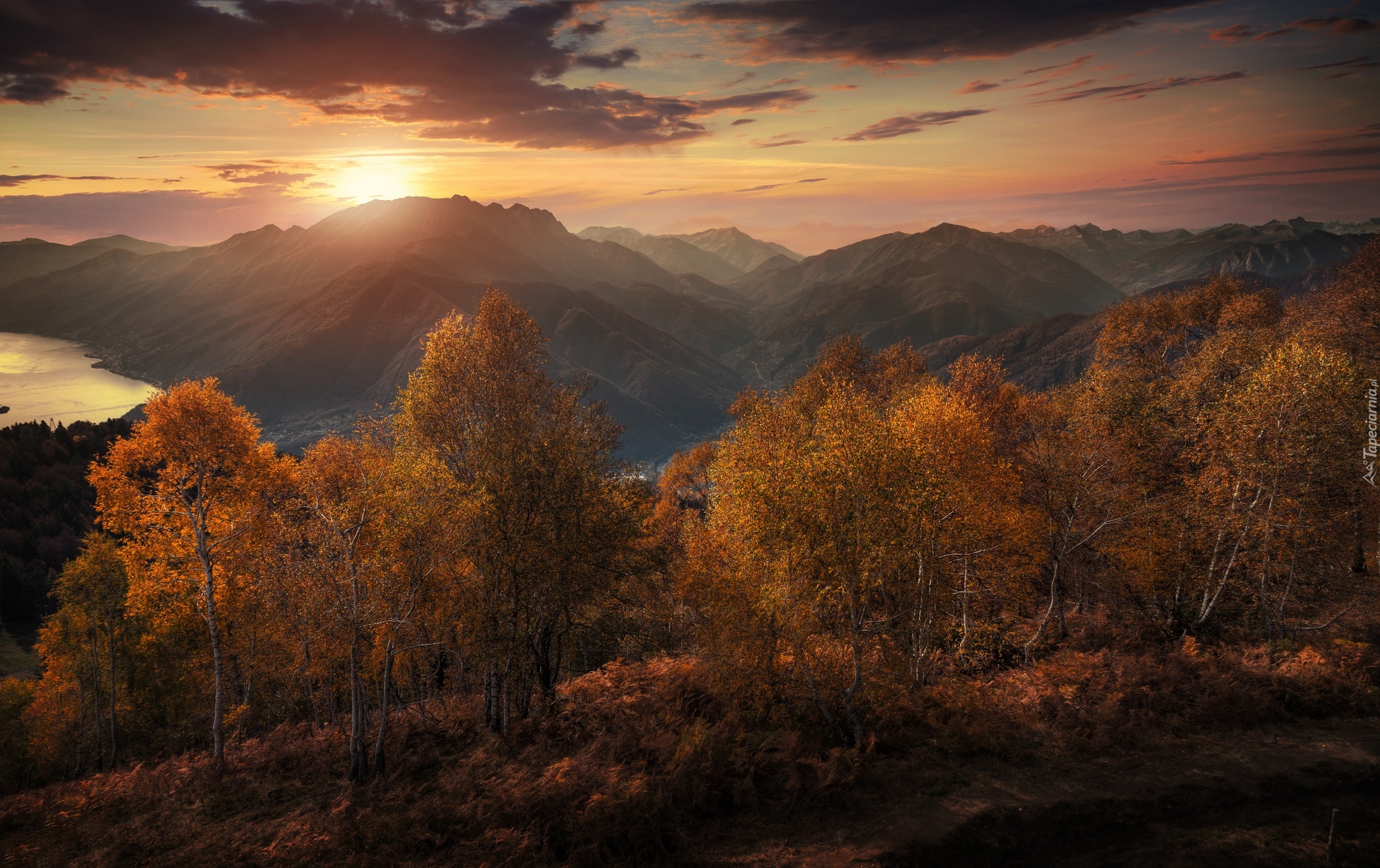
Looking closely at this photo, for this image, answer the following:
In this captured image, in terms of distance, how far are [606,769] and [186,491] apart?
78.0ft

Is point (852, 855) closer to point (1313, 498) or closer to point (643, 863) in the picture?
point (643, 863)

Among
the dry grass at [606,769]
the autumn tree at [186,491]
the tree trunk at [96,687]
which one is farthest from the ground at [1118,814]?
the tree trunk at [96,687]

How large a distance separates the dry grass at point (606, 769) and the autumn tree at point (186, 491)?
5083 mm

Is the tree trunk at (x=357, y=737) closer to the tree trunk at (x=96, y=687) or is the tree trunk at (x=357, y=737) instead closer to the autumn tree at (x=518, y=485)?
the autumn tree at (x=518, y=485)

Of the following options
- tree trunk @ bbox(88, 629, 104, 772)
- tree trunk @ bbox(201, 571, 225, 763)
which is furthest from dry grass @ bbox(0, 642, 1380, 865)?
tree trunk @ bbox(88, 629, 104, 772)

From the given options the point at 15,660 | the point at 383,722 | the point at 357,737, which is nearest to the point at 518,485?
the point at 383,722

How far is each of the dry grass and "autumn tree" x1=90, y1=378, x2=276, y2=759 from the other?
5083mm

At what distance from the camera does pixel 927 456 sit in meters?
31.4

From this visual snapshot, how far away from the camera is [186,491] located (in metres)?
29.0

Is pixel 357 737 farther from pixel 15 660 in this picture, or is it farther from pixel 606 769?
pixel 15 660

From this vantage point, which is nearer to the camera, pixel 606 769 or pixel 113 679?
pixel 606 769

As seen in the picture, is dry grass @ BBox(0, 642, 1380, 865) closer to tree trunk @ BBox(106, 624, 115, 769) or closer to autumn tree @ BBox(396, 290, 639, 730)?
autumn tree @ BBox(396, 290, 639, 730)

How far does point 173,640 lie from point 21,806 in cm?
2364

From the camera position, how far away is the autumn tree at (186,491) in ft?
89.7
